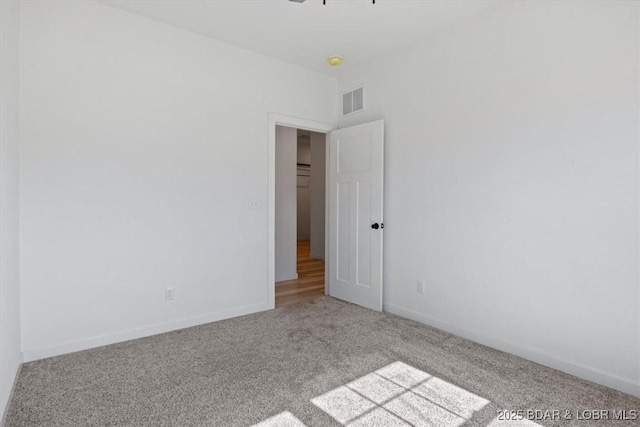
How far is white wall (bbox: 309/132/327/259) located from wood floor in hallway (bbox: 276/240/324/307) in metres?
0.56

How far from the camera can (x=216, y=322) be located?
3432mm

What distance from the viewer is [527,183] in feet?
8.62

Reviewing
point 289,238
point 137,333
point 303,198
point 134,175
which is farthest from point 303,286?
point 303,198

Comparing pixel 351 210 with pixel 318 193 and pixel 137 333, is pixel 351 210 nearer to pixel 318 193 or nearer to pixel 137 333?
pixel 137 333

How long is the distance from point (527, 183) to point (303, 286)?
10.3 feet

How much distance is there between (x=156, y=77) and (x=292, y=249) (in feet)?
9.98

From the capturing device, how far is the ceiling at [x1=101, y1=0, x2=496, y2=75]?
2.81 m

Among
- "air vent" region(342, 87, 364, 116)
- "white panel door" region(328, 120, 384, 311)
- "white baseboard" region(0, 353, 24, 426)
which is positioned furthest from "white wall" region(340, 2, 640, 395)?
"white baseboard" region(0, 353, 24, 426)

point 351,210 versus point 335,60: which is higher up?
point 335,60

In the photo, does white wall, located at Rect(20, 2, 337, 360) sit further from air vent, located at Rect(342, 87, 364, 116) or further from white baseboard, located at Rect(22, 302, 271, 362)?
air vent, located at Rect(342, 87, 364, 116)

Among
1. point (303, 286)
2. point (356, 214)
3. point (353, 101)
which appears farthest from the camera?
point (303, 286)

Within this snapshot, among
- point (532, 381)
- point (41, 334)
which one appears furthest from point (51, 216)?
point (532, 381)

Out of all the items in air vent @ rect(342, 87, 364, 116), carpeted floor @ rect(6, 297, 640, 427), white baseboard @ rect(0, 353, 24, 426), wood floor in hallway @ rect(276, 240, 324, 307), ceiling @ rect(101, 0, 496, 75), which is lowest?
wood floor in hallway @ rect(276, 240, 324, 307)

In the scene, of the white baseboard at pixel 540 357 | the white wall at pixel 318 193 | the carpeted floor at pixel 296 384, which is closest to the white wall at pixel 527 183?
the white baseboard at pixel 540 357
